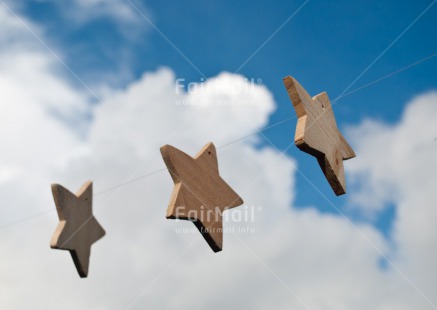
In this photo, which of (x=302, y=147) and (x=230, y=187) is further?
(x=230, y=187)

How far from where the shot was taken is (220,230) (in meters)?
2.23

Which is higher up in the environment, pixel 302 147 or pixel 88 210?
pixel 302 147

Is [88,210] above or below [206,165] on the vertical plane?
below

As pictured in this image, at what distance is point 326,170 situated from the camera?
209 centimetres

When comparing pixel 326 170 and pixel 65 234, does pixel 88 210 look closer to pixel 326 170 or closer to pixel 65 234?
pixel 65 234

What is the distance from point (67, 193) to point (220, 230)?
87 centimetres

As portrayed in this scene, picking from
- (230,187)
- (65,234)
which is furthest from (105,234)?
(230,187)

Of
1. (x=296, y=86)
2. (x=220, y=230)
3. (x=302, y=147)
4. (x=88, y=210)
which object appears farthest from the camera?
(x=88, y=210)

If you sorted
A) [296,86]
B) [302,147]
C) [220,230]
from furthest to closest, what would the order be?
[220,230] → [296,86] → [302,147]

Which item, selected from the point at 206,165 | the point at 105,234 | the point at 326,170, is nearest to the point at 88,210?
the point at 105,234

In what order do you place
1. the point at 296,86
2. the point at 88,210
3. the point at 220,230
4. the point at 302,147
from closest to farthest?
the point at 302,147 → the point at 296,86 → the point at 220,230 → the point at 88,210

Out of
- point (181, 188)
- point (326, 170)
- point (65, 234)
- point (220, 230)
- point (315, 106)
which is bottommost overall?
point (65, 234)

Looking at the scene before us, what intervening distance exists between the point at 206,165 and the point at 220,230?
0.34 m

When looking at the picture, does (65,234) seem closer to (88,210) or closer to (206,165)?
(88,210)
